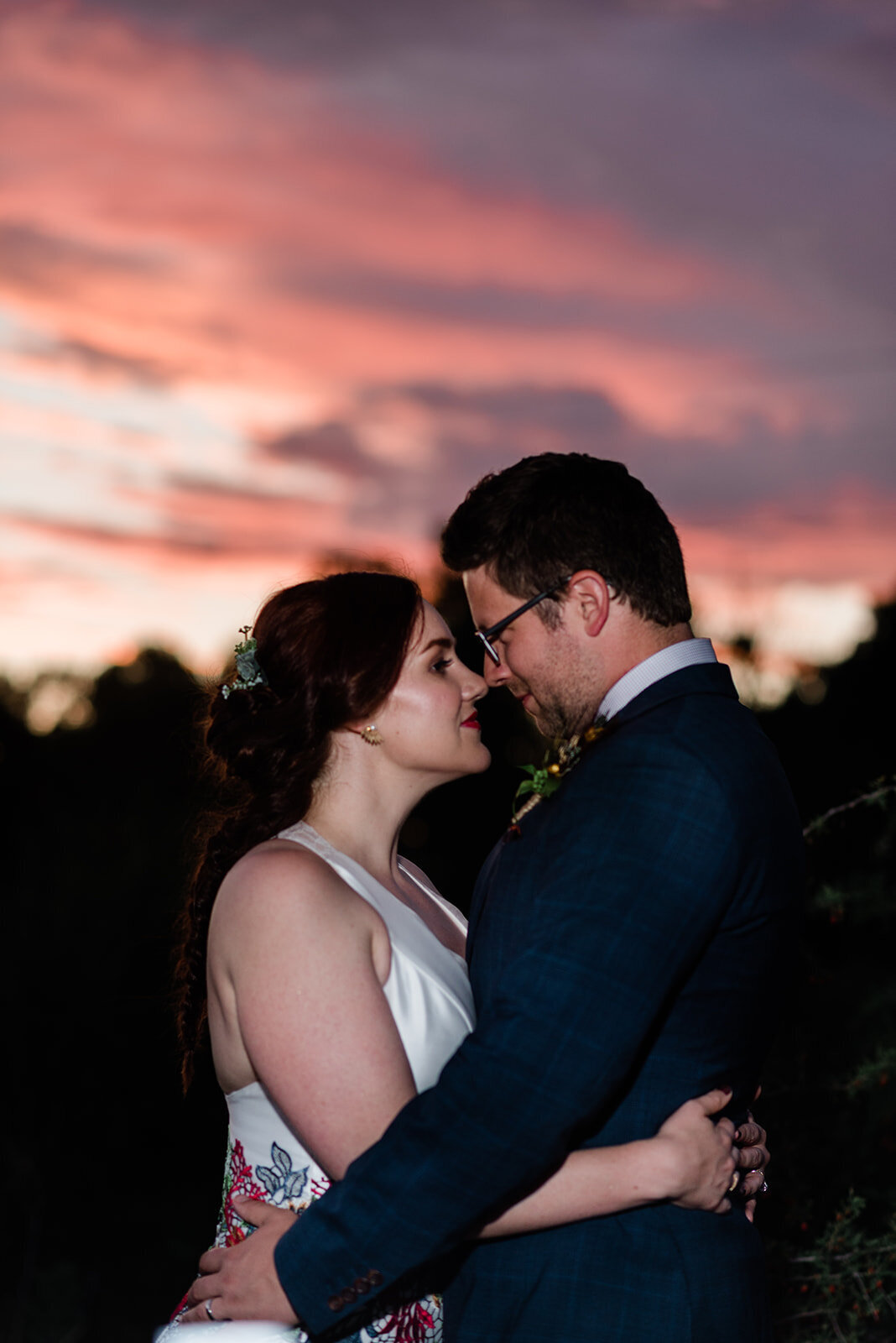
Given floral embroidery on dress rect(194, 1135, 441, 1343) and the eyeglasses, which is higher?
the eyeglasses

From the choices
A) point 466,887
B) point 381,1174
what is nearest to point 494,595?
point 381,1174

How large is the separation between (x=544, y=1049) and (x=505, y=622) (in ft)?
3.17

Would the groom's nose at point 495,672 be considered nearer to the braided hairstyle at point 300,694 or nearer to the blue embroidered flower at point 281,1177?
the braided hairstyle at point 300,694

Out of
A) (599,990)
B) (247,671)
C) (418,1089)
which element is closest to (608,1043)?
(599,990)

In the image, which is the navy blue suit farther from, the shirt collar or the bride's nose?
the bride's nose

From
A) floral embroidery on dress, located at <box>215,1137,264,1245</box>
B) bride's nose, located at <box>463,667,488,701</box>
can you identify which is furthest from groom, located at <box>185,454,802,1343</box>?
bride's nose, located at <box>463,667,488,701</box>

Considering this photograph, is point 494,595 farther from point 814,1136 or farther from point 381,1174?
point 814,1136

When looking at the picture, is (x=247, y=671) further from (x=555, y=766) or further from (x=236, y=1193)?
(x=236, y=1193)

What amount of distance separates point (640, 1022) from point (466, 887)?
54.2 feet

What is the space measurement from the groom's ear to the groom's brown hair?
0.02 m

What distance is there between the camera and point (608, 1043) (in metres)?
2.00

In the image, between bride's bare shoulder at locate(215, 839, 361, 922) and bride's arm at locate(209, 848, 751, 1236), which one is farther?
bride's bare shoulder at locate(215, 839, 361, 922)

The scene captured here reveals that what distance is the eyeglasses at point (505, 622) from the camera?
2.58 m

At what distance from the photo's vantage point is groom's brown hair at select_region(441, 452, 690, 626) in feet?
8.33
